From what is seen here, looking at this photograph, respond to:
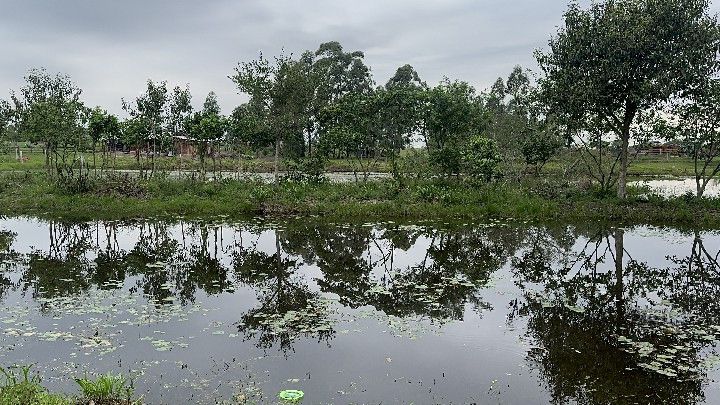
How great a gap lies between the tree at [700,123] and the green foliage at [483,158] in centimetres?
769

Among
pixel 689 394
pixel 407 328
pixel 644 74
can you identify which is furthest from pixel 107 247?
pixel 644 74

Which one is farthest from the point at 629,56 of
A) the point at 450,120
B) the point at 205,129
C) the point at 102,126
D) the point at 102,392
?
the point at 102,126

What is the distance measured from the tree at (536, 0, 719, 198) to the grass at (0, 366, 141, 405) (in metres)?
22.1

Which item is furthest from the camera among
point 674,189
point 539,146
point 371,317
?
point 674,189

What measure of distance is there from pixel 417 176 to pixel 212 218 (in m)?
11.5

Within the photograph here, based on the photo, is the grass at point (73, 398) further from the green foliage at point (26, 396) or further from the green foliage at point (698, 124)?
the green foliage at point (698, 124)

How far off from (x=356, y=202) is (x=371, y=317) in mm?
14458

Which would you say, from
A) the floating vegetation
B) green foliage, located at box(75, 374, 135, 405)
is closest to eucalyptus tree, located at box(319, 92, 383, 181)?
the floating vegetation

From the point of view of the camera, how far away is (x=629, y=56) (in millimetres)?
22734

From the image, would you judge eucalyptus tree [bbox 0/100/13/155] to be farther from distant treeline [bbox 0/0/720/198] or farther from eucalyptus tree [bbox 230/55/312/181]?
eucalyptus tree [bbox 230/55/312/181]

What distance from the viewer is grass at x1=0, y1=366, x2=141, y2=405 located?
6129mm

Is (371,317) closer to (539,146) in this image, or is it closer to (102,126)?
(539,146)

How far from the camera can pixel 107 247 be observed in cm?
1722

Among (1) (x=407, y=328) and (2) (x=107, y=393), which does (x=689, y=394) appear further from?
(2) (x=107, y=393)
